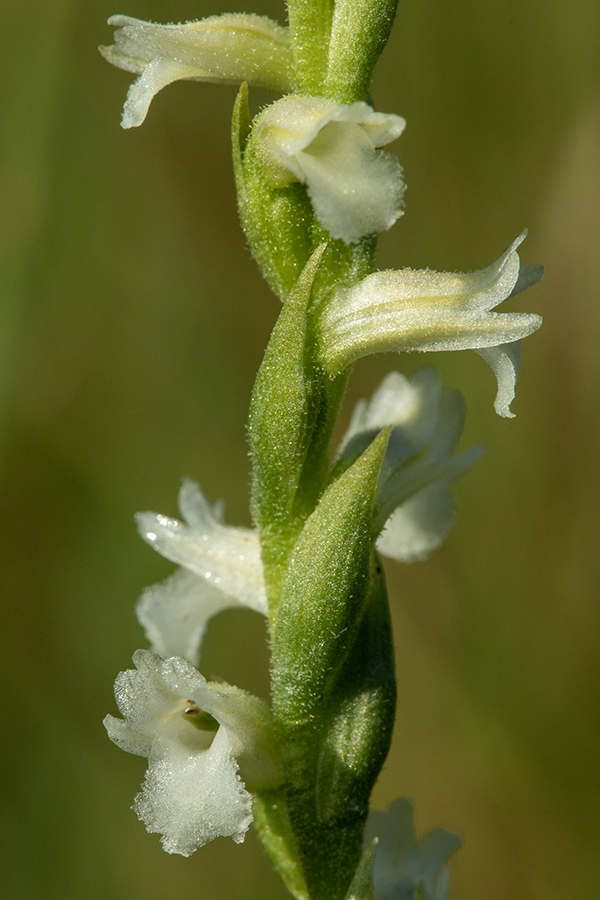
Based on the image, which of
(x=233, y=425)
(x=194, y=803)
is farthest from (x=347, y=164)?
(x=233, y=425)

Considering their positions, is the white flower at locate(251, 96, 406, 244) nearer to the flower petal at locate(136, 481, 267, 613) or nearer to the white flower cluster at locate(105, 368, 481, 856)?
the white flower cluster at locate(105, 368, 481, 856)

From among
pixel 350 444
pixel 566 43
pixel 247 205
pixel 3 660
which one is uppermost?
pixel 566 43

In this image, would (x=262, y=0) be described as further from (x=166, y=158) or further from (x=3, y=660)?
(x=3, y=660)

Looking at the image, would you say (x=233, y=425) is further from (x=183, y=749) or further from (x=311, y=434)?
(x=183, y=749)

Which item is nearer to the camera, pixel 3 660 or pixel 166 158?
pixel 3 660

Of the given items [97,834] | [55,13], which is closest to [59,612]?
[97,834]

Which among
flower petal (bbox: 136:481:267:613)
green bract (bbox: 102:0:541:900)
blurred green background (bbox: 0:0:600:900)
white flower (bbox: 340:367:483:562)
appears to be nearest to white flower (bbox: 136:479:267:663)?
flower petal (bbox: 136:481:267:613)

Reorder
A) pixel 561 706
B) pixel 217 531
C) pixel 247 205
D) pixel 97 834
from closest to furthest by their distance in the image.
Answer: pixel 247 205, pixel 217 531, pixel 97 834, pixel 561 706
